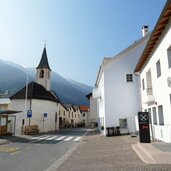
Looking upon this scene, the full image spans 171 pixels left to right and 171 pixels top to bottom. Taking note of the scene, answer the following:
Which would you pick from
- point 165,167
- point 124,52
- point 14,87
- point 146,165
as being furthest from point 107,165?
point 14,87

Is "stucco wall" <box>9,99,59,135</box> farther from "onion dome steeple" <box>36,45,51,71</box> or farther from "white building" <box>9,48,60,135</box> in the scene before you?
"onion dome steeple" <box>36,45,51,71</box>

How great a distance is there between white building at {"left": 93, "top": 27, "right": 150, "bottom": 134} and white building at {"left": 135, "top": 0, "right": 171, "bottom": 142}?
242 inches

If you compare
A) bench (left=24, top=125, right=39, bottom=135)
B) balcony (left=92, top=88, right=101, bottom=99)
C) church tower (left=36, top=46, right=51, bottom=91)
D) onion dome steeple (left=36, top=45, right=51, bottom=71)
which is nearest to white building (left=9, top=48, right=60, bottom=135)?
bench (left=24, top=125, right=39, bottom=135)

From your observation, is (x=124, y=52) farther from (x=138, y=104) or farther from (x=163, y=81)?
(x=163, y=81)

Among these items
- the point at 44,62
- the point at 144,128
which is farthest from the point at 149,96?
the point at 44,62

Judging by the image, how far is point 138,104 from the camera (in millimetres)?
23312

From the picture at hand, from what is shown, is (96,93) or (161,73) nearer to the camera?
(161,73)

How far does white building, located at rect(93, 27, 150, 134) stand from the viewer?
75.1 feet

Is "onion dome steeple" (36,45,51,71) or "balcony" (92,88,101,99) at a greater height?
"onion dome steeple" (36,45,51,71)

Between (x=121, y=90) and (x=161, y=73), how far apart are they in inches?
419

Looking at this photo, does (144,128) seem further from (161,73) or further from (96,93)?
(96,93)

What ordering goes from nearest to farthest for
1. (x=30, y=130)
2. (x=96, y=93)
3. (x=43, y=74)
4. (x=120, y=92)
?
(x=120, y=92)
(x=96, y=93)
(x=30, y=130)
(x=43, y=74)

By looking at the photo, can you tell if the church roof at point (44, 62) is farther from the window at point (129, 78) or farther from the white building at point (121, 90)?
the window at point (129, 78)

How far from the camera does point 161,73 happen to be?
42.5 ft
